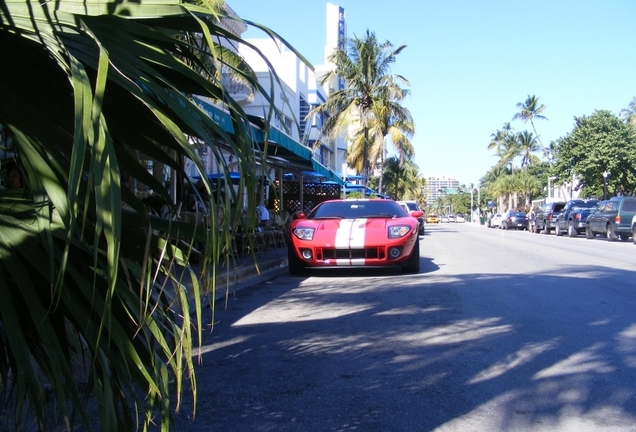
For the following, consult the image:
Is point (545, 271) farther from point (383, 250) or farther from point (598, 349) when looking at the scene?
point (598, 349)

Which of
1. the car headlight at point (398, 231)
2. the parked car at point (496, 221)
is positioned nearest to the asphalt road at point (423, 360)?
the car headlight at point (398, 231)

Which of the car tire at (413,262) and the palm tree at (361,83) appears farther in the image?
the palm tree at (361,83)

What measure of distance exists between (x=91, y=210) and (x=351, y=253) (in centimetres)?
846

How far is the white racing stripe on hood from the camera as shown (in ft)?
33.7

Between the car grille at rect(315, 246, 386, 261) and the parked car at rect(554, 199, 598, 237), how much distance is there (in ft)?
65.6

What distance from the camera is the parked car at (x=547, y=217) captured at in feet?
113

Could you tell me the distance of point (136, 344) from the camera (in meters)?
2.15

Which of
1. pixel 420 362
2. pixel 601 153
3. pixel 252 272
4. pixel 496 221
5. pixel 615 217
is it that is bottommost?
pixel 420 362

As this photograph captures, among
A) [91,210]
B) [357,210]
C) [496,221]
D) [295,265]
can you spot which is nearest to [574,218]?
[357,210]

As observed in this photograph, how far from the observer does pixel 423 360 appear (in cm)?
518

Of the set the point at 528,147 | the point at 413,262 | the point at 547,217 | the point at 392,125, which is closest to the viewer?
the point at 413,262

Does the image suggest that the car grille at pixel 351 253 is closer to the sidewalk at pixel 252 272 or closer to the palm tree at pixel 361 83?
the sidewalk at pixel 252 272

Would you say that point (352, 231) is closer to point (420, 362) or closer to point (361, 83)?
point (420, 362)

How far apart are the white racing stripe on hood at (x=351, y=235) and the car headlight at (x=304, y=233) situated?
429mm
